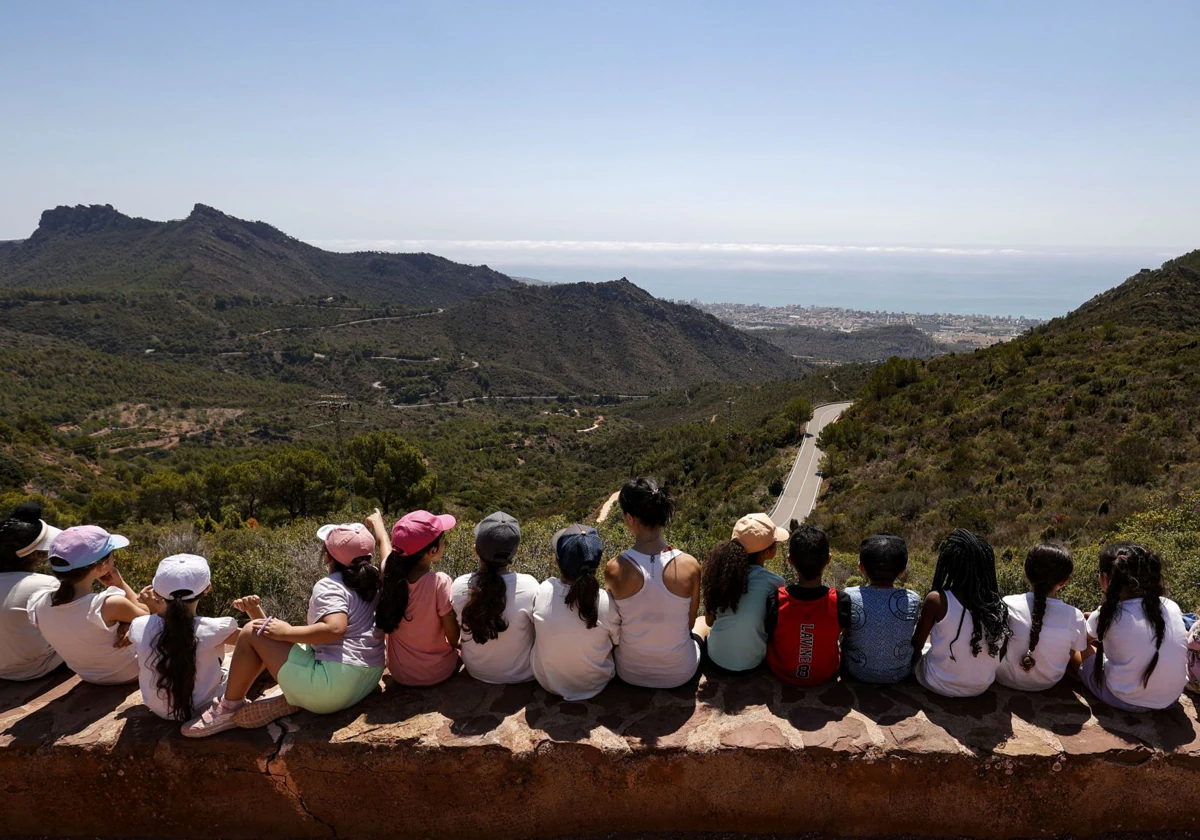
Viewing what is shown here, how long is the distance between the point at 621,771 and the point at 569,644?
2.16ft

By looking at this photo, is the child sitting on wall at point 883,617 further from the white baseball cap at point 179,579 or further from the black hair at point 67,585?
the black hair at point 67,585

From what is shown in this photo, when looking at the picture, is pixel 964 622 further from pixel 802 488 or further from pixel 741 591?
pixel 802 488

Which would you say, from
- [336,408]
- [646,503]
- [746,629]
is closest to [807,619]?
[746,629]

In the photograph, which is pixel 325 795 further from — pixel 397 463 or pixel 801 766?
pixel 397 463

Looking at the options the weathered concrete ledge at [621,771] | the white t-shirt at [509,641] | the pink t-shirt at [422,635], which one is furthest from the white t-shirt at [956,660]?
the pink t-shirt at [422,635]

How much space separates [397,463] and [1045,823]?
2483 centimetres

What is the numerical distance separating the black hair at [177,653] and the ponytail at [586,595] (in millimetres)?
1952

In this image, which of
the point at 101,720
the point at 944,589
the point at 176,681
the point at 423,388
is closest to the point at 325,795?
the point at 176,681

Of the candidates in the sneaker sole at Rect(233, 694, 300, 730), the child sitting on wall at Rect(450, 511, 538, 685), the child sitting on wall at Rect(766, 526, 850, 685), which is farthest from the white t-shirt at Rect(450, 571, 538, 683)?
the child sitting on wall at Rect(766, 526, 850, 685)

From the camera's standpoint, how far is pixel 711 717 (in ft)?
10.5

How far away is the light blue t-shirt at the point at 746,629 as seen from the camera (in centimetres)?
345

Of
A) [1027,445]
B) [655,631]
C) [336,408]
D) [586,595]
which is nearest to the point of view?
[586,595]

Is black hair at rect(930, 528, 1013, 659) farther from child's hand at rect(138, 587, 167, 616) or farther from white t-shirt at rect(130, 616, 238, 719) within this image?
child's hand at rect(138, 587, 167, 616)

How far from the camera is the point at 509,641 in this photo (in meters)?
3.40
